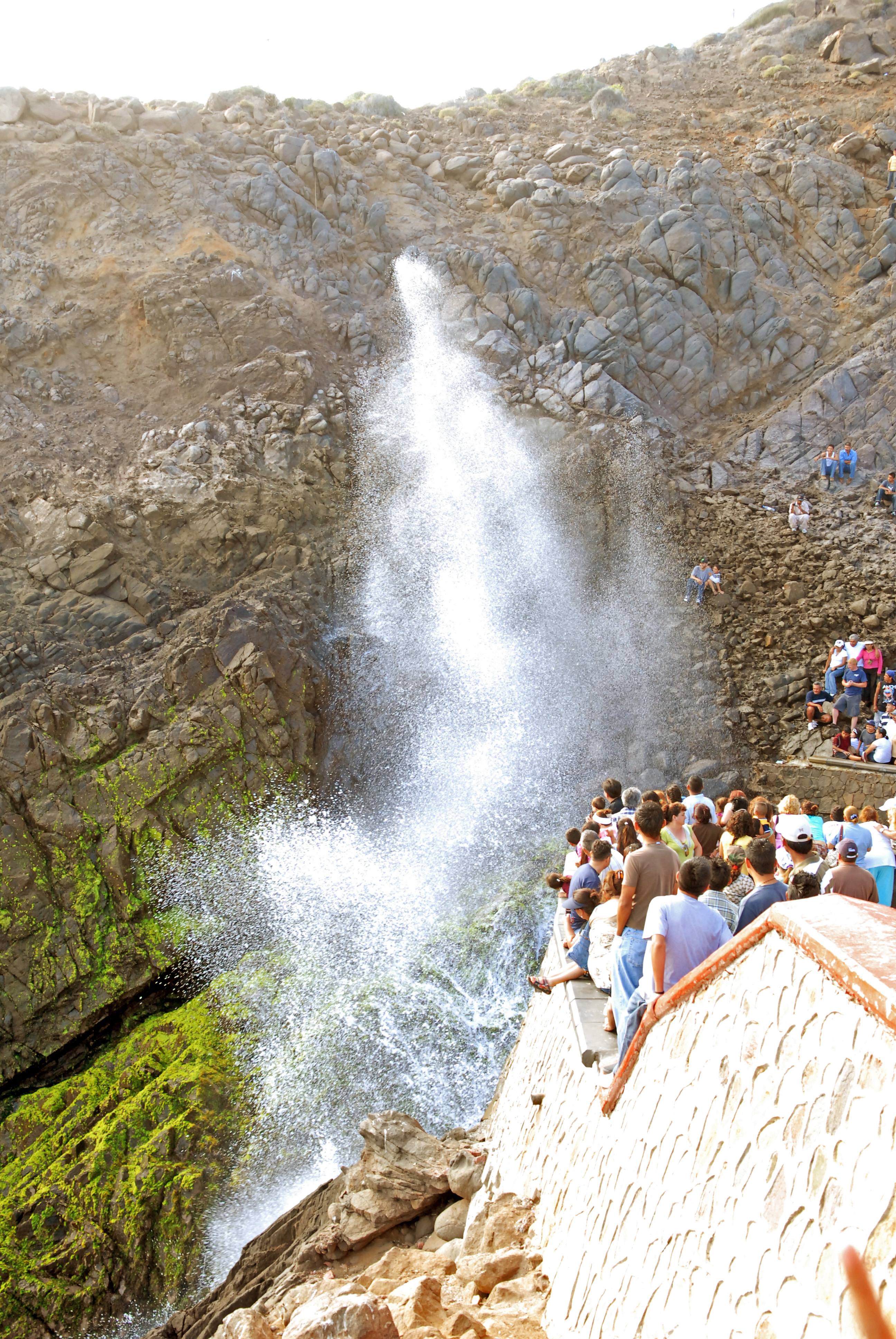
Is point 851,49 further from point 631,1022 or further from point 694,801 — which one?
point 631,1022

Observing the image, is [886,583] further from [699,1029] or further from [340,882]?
[699,1029]

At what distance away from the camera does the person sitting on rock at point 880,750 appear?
1456 cm

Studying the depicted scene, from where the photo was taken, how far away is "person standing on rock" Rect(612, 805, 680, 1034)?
5777 millimetres

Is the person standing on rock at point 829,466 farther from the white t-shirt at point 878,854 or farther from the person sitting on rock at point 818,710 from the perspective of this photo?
the white t-shirt at point 878,854

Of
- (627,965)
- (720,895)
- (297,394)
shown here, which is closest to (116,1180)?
(627,965)

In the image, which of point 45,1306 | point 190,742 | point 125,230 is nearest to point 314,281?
point 125,230

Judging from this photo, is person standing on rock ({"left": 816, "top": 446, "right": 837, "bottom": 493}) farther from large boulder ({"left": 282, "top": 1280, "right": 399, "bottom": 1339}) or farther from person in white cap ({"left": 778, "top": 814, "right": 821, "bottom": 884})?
large boulder ({"left": 282, "top": 1280, "right": 399, "bottom": 1339})

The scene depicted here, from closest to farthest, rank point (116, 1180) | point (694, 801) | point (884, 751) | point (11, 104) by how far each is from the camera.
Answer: point (694, 801) → point (116, 1180) → point (884, 751) → point (11, 104)

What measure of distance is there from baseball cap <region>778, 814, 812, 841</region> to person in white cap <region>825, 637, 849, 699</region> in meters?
10.1

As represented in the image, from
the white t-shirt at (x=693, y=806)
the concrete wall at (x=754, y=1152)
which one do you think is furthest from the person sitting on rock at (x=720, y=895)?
the white t-shirt at (x=693, y=806)

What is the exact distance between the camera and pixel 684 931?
4.91 meters

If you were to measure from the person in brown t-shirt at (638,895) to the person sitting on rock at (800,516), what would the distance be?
1565 cm

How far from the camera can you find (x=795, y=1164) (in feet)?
10.5

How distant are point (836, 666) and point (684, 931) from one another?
41.9 ft
